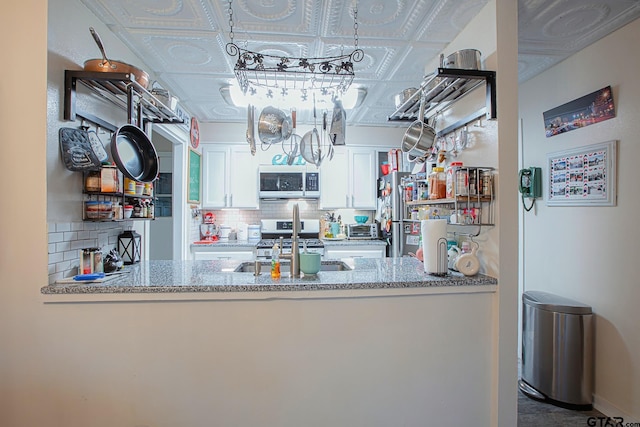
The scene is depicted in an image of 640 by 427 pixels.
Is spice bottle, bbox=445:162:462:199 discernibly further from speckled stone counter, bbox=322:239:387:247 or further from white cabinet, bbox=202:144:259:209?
white cabinet, bbox=202:144:259:209

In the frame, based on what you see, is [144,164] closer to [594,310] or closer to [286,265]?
[286,265]

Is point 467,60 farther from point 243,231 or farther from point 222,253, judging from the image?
point 243,231

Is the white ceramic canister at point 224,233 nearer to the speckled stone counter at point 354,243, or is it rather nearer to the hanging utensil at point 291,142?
the speckled stone counter at point 354,243

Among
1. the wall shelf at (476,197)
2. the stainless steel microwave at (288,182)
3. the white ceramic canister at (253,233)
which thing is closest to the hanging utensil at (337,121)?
the wall shelf at (476,197)

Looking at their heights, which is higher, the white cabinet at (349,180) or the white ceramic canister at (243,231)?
the white cabinet at (349,180)

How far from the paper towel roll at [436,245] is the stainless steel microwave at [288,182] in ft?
8.19

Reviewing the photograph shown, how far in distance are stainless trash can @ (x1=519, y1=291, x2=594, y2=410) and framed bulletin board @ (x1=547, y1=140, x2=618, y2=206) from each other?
74 centimetres

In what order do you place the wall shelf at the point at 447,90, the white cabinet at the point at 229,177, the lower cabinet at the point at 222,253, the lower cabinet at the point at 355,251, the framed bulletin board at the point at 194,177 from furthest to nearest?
the white cabinet at the point at 229,177 → the lower cabinet at the point at 355,251 → the lower cabinet at the point at 222,253 → the framed bulletin board at the point at 194,177 → the wall shelf at the point at 447,90

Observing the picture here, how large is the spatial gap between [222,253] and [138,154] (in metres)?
2.04


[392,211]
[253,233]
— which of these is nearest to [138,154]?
[253,233]

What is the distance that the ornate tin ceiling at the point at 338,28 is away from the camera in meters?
1.87

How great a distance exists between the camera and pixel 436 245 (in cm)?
184

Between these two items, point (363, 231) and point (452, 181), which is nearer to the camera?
point (452, 181)

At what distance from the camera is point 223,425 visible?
5.38ft
